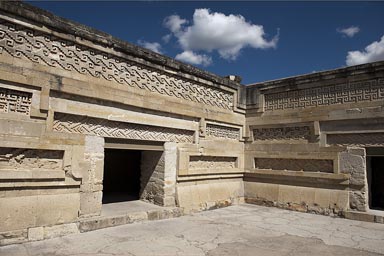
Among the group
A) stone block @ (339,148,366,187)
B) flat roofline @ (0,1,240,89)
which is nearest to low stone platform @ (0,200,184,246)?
flat roofline @ (0,1,240,89)

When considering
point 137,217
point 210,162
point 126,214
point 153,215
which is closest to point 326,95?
point 210,162

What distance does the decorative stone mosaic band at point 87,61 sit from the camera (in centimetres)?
387

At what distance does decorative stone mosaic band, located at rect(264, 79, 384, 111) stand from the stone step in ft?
11.0

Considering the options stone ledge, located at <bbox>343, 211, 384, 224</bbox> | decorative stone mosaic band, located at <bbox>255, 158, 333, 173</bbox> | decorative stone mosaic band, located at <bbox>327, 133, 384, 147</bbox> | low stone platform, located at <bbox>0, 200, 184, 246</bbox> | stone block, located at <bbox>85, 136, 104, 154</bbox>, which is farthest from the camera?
decorative stone mosaic band, located at <bbox>255, 158, 333, 173</bbox>

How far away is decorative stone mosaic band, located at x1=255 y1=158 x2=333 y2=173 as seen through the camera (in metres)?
6.19

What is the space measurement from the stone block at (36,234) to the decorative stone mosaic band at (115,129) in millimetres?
1305

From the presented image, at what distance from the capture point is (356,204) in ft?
18.7

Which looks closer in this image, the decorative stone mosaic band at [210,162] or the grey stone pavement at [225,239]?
the grey stone pavement at [225,239]

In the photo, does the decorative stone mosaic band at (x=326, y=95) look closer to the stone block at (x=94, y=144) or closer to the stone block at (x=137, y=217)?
the stone block at (x=137, y=217)

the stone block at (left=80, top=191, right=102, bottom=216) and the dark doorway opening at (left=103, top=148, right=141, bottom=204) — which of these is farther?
the dark doorway opening at (left=103, top=148, right=141, bottom=204)

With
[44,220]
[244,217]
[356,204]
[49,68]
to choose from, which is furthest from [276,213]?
[49,68]

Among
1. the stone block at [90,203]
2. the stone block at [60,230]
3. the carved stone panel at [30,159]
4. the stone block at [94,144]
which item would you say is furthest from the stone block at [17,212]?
the stone block at [94,144]

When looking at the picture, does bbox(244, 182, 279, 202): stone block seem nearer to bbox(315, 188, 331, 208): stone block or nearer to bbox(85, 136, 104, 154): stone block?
bbox(315, 188, 331, 208): stone block

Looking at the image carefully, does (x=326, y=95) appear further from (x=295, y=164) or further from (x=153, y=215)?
(x=153, y=215)
